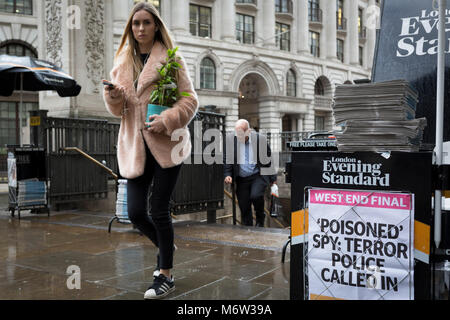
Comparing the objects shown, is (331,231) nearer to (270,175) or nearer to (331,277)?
(331,277)

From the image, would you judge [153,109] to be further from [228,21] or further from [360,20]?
[360,20]

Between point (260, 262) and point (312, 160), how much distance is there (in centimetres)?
217

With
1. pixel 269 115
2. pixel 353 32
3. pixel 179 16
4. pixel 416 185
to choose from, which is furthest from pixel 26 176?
pixel 353 32

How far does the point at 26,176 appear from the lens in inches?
317

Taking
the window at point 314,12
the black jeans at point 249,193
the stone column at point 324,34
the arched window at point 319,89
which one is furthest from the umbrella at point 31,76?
the window at point 314,12

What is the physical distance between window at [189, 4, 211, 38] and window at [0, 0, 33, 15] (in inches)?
446

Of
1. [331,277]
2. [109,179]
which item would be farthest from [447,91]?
[109,179]

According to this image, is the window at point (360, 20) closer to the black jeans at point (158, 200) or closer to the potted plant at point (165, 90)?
the potted plant at point (165, 90)

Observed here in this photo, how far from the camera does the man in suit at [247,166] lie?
7.02 metres

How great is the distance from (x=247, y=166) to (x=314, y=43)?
35183 mm

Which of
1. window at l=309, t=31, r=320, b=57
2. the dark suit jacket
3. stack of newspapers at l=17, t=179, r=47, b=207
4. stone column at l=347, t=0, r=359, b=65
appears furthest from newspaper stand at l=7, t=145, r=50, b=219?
stone column at l=347, t=0, r=359, b=65

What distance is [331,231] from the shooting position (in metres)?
2.36

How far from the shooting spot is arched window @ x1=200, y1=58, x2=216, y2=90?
1222 inches

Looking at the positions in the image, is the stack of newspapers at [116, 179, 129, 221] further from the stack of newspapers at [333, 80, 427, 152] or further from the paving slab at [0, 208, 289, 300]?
the stack of newspapers at [333, 80, 427, 152]
